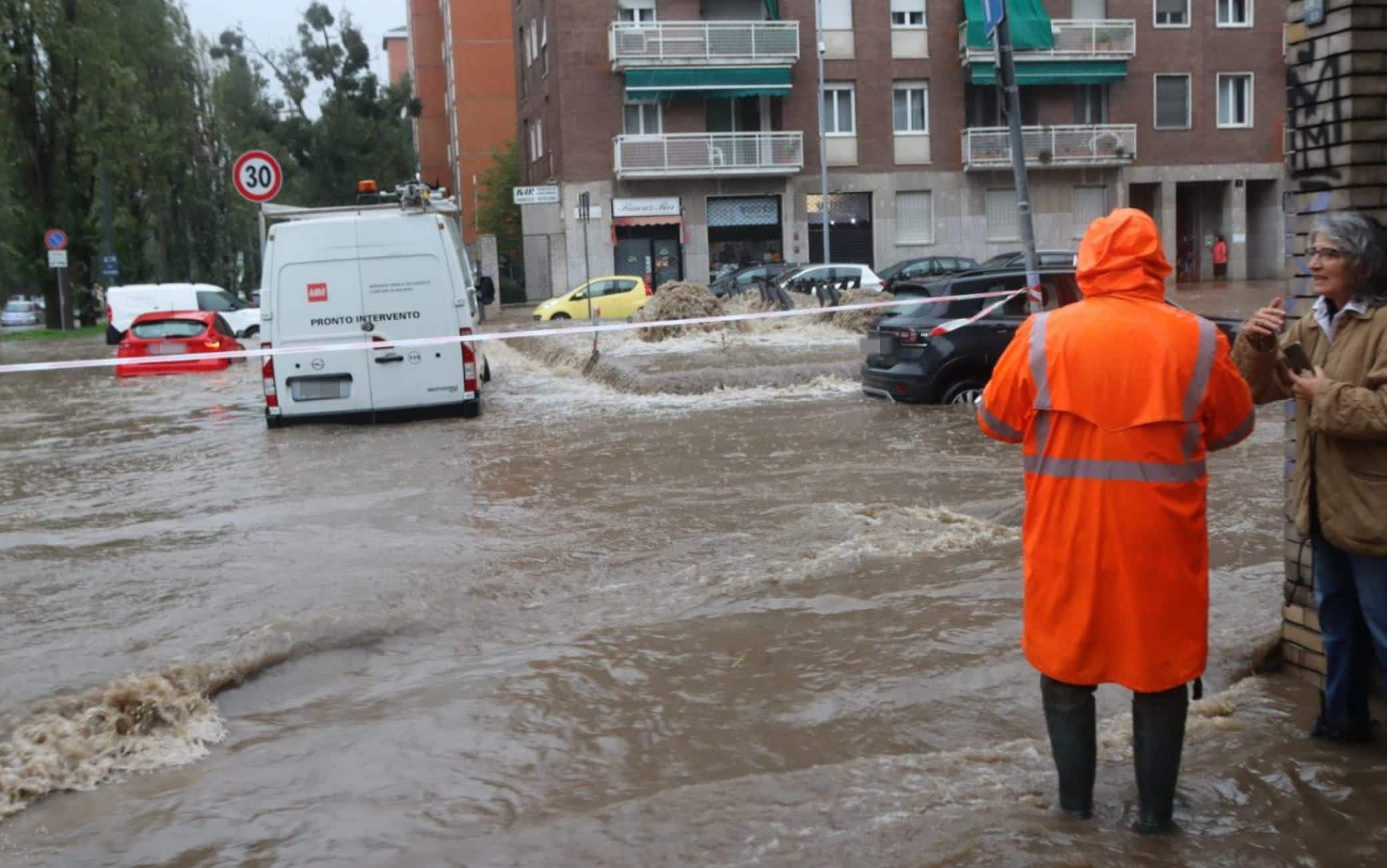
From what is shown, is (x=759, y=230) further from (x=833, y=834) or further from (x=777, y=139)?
(x=833, y=834)

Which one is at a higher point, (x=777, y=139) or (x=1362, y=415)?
(x=777, y=139)

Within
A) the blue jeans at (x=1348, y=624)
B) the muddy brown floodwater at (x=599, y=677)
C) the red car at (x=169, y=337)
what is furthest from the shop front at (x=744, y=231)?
the blue jeans at (x=1348, y=624)

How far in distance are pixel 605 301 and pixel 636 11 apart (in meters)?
13.9

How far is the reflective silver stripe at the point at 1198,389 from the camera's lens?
353 cm

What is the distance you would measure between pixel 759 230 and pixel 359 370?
99.3ft

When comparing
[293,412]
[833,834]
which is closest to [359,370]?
[293,412]

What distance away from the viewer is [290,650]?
20.5 ft

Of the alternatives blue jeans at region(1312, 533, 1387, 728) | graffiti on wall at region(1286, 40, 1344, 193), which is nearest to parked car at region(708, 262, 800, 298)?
graffiti on wall at region(1286, 40, 1344, 193)

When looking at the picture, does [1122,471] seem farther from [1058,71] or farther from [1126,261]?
[1058,71]

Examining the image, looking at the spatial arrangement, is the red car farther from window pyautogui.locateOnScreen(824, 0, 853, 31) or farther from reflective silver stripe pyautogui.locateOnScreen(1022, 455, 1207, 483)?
window pyautogui.locateOnScreen(824, 0, 853, 31)

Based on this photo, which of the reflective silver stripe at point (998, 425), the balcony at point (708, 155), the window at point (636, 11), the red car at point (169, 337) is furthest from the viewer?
the window at point (636, 11)

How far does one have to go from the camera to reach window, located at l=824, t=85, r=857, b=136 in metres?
43.0

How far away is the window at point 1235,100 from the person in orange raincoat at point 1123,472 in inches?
1804

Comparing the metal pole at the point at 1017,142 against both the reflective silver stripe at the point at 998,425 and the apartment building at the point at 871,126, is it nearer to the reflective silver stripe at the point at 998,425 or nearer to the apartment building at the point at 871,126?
the reflective silver stripe at the point at 998,425
